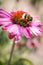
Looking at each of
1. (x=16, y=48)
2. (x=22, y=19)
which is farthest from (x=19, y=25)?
(x=16, y=48)

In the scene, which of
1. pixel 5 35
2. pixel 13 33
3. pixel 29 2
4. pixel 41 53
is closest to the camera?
pixel 13 33

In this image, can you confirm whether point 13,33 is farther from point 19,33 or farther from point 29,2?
point 29,2

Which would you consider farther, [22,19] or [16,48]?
[16,48]

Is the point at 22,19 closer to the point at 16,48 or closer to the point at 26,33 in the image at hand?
the point at 26,33

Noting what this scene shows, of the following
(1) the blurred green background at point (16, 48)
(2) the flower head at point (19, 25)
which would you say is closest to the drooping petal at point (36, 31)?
(2) the flower head at point (19, 25)

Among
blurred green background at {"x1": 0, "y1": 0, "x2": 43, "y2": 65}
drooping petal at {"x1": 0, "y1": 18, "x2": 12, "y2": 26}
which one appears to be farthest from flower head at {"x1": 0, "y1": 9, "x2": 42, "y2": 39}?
blurred green background at {"x1": 0, "y1": 0, "x2": 43, "y2": 65}

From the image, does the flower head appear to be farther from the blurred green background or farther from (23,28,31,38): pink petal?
the blurred green background

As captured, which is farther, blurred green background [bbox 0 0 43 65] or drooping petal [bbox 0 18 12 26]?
blurred green background [bbox 0 0 43 65]

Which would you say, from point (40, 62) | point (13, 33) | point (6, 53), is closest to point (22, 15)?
point (13, 33)
